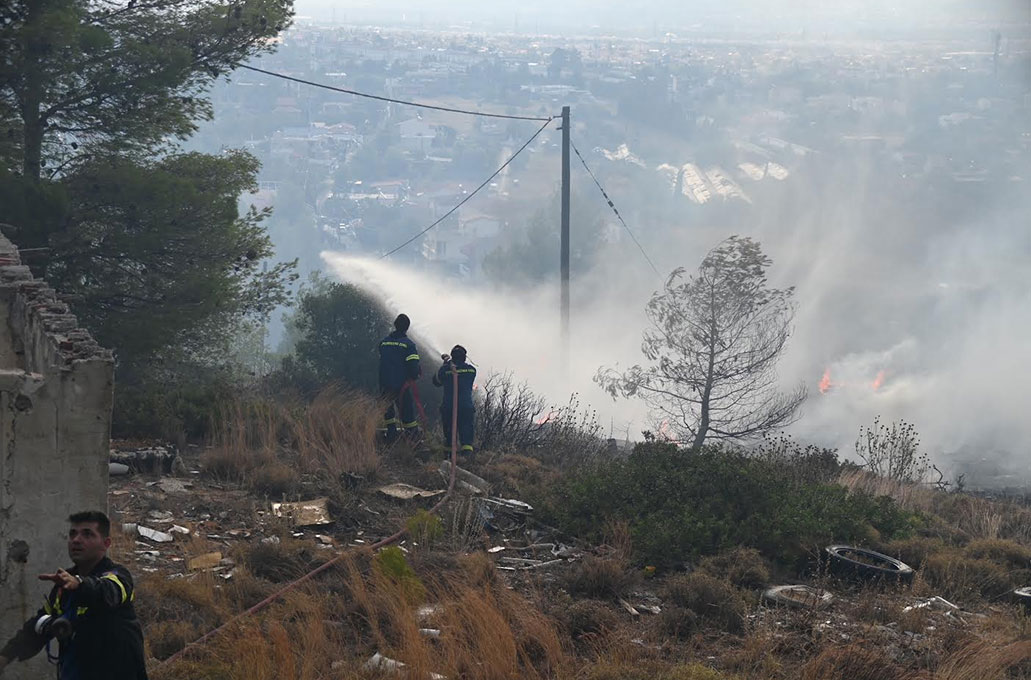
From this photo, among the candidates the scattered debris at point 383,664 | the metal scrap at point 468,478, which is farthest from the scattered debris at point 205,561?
the metal scrap at point 468,478

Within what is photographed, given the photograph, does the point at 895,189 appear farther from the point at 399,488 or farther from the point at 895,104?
the point at 399,488

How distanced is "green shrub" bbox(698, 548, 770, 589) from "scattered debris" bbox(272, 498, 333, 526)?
3.19 meters

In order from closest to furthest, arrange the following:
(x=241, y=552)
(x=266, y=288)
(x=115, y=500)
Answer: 1. (x=241, y=552)
2. (x=115, y=500)
3. (x=266, y=288)

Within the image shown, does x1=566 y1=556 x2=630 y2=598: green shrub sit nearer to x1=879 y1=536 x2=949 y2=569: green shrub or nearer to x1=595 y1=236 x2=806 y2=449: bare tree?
x1=879 y1=536 x2=949 y2=569: green shrub

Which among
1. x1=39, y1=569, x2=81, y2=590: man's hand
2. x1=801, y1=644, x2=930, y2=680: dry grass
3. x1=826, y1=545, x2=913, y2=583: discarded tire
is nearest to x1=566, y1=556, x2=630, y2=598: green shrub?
x1=826, y1=545, x2=913, y2=583: discarded tire

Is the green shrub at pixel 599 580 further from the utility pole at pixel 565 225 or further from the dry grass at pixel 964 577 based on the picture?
the utility pole at pixel 565 225

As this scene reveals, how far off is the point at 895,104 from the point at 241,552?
406 feet

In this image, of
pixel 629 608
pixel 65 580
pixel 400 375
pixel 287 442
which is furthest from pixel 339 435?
pixel 65 580

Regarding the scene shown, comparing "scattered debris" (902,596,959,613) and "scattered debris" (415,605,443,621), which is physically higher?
"scattered debris" (415,605,443,621)

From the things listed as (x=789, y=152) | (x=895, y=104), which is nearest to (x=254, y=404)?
(x=789, y=152)

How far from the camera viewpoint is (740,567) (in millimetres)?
9148

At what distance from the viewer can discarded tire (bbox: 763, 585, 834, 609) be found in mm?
8211

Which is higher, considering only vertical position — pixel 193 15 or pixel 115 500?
pixel 193 15

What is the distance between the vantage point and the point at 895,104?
402ft
